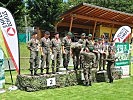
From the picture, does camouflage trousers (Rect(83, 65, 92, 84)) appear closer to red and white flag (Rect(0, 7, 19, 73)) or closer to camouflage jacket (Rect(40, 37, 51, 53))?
camouflage jacket (Rect(40, 37, 51, 53))

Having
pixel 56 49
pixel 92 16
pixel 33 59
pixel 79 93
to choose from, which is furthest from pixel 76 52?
pixel 92 16

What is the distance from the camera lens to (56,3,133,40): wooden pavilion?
29.0 meters

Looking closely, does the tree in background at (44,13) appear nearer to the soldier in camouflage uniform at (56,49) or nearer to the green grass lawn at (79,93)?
the soldier in camouflage uniform at (56,49)

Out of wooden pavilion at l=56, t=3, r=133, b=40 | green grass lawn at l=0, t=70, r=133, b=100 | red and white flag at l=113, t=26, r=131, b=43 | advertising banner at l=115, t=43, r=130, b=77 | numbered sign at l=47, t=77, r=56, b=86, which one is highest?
wooden pavilion at l=56, t=3, r=133, b=40

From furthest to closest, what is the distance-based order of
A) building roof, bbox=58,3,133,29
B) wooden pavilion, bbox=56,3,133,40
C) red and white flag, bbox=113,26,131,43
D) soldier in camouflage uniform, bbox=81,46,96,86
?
wooden pavilion, bbox=56,3,133,40
building roof, bbox=58,3,133,29
red and white flag, bbox=113,26,131,43
soldier in camouflage uniform, bbox=81,46,96,86

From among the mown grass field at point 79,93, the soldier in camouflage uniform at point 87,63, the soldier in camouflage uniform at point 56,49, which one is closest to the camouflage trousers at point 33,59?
the soldier in camouflage uniform at point 56,49

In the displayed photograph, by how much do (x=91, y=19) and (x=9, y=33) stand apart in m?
21.6

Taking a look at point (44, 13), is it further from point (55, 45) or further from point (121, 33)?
point (55, 45)

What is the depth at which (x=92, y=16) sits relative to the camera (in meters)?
32.6

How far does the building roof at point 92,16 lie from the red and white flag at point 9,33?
15.0 meters

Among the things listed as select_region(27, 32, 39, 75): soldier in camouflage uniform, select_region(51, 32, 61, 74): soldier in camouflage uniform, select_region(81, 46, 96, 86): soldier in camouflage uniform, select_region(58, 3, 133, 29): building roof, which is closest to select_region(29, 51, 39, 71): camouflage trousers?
select_region(27, 32, 39, 75): soldier in camouflage uniform

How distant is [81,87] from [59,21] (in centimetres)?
1970

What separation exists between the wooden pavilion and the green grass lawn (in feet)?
47.6

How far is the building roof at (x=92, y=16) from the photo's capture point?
28.5 meters
